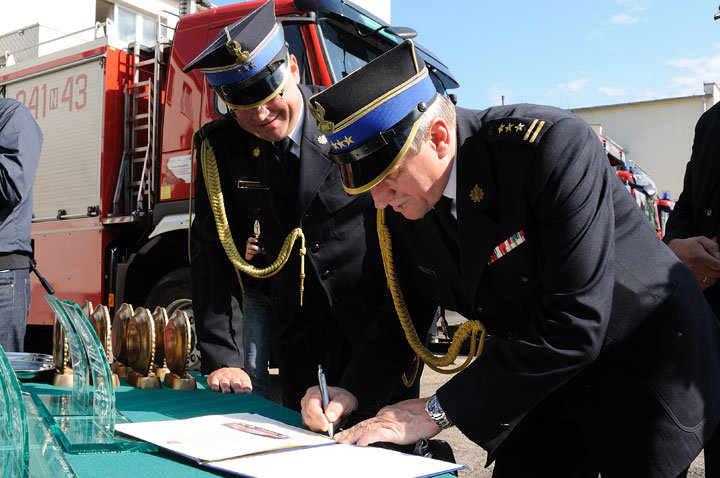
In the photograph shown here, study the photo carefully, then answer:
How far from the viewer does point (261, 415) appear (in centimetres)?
155

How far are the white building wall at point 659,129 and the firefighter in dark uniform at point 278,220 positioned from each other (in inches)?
887

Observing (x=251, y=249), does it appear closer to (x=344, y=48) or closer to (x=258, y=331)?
(x=258, y=331)

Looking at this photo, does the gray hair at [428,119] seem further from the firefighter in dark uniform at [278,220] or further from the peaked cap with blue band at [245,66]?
the peaked cap with blue band at [245,66]

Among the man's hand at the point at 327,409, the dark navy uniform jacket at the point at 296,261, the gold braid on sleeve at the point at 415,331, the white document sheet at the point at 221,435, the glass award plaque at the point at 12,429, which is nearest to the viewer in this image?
the glass award plaque at the point at 12,429

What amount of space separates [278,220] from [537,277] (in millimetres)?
1104

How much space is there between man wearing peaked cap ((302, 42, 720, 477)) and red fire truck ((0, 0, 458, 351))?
2.54m

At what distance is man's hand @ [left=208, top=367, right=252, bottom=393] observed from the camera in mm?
1825

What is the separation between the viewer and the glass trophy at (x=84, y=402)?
120cm

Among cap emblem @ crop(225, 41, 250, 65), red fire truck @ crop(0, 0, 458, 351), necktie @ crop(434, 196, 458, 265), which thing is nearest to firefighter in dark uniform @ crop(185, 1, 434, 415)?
cap emblem @ crop(225, 41, 250, 65)

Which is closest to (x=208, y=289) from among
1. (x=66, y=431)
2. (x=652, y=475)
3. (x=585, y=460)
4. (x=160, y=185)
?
(x=66, y=431)

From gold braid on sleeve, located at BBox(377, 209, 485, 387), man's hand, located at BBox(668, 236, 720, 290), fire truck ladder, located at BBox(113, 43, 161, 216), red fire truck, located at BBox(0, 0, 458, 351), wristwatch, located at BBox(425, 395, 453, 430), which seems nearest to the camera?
wristwatch, located at BBox(425, 395, 453, 430)

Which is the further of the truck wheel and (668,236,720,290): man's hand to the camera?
the truck wheel

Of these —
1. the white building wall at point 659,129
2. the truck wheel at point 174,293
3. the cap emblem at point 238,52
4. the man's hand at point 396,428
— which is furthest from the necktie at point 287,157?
the white building wall at point 659,129

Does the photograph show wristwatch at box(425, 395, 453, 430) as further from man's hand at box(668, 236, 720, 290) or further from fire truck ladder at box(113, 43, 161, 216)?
fire truck ladder at box(113, 43, 161, 216)
